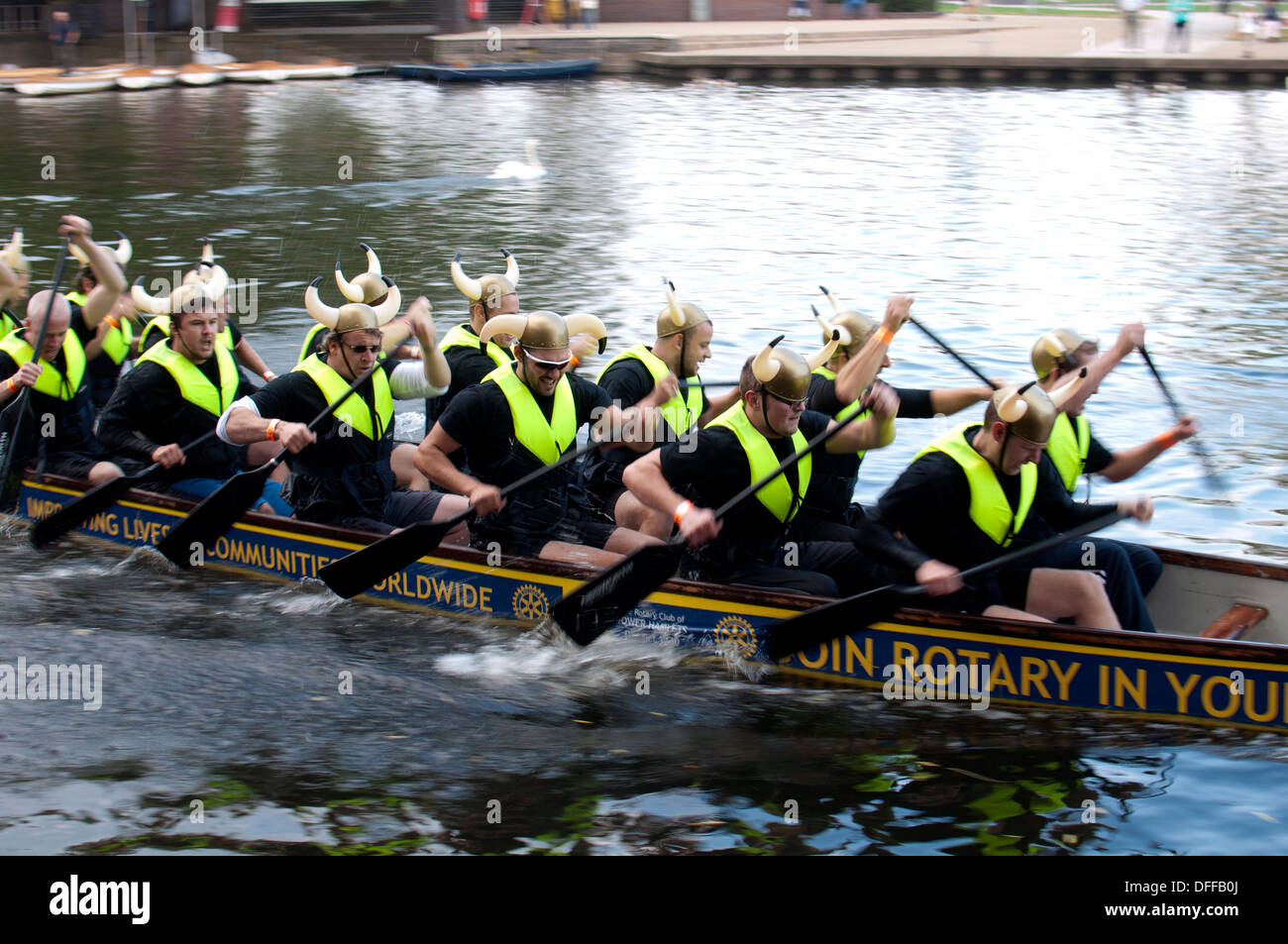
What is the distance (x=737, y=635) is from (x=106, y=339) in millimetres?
5942

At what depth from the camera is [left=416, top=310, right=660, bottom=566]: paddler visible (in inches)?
334

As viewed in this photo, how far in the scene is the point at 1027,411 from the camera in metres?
6.87

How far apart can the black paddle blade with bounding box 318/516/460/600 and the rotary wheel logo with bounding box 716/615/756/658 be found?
1683mm

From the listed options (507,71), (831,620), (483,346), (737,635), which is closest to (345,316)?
(483,346)

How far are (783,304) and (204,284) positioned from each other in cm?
1017

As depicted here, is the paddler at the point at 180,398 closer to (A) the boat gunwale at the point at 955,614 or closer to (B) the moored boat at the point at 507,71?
(A) the boat gunwale at the point at 955,614

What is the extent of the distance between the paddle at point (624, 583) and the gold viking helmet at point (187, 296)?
10.9ft

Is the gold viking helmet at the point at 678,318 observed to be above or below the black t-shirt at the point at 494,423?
above

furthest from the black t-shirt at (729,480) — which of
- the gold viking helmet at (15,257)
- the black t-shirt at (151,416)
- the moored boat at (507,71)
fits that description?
the moored boat at (507,71)

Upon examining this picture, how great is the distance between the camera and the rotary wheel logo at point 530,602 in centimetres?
860

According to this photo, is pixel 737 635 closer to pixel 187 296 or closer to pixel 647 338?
pixel 187 296

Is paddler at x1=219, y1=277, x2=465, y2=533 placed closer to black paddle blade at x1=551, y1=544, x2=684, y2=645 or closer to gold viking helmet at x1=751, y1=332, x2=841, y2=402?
black paddle blade at x1=551, y1=544, x2=684, y2=645

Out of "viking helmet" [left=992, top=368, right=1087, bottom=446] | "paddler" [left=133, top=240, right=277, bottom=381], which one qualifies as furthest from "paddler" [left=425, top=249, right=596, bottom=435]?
"viking helmet" [left=992, top=368, right=1087, bottom=446]
